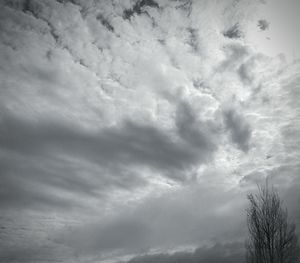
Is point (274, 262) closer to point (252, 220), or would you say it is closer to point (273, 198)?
point (252, 220)

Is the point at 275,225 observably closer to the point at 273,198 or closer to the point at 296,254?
the point at 273,198

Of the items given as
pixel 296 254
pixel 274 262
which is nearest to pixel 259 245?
pixel 274 262

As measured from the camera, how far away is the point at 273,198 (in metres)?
20.5

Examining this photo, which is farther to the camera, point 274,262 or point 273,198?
point 273,198

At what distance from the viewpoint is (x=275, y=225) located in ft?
64.8

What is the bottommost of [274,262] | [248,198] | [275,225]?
[274,262]

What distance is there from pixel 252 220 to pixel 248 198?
191 centimetres

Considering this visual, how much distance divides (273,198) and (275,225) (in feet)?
6.96

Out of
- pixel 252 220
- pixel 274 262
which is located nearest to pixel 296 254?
pixel 274 262

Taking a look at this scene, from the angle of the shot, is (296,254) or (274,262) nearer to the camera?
(274,262)

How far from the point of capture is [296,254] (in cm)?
2066

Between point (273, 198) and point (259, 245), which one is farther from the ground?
point (273, 198)

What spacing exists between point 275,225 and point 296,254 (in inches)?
146

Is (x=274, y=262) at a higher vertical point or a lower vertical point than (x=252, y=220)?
lower
